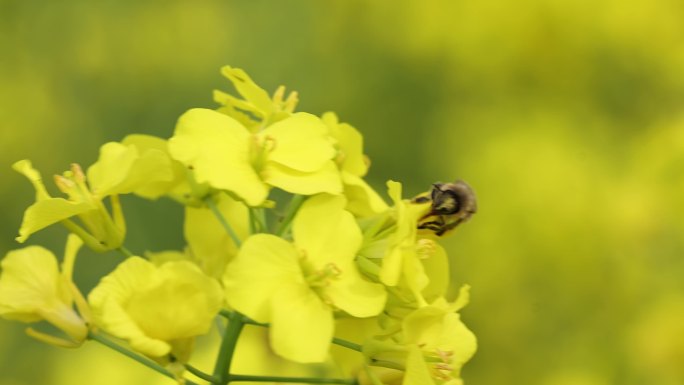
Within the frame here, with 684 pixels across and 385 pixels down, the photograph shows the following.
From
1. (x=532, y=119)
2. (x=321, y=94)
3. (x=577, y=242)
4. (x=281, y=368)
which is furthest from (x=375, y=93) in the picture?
(x=281, y=368)

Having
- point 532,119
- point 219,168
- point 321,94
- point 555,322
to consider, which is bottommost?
point 219,168

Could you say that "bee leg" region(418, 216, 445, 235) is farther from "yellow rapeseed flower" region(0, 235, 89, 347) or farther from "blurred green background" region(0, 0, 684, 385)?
"blurred green background" region(0, 0, 684, 385)

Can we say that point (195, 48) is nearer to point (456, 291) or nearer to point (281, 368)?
point (456, 291)

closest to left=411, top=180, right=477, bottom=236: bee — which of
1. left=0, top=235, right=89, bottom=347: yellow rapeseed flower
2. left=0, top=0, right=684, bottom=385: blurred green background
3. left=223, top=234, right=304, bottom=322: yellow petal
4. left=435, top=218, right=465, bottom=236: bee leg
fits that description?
left=435, top=218, right=465, bottom=236: bee leg

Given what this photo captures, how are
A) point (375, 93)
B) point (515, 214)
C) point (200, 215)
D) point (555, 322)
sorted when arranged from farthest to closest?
1. point (375, 93)
2. point (515, 214)
3. point (555, 322)
4. point (200, 215)

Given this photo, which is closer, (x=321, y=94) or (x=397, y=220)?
(x=397, y=220)

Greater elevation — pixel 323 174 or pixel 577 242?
pixel 577 242

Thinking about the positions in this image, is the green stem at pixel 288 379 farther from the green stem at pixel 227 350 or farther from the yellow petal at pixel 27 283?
the yellow petal at pixel 27 283

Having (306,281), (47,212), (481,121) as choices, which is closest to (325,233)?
(306,281)
